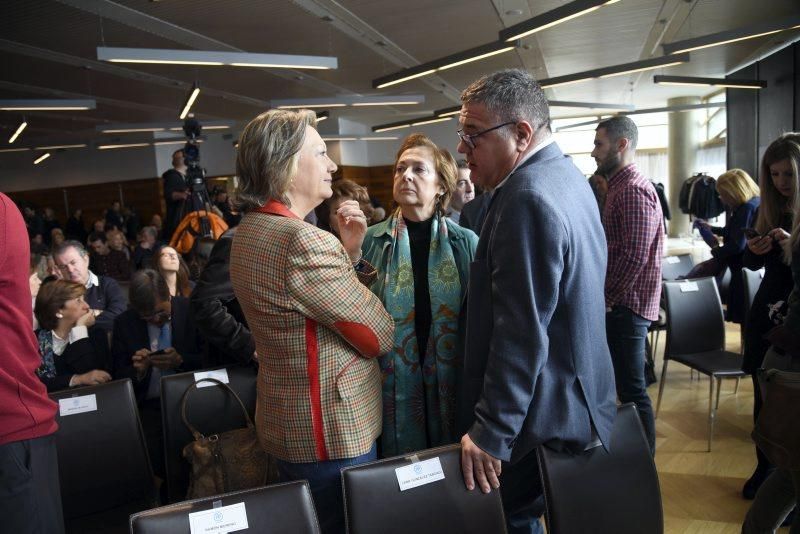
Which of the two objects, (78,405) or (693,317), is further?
(693,317)

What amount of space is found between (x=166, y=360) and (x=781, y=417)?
2258mm

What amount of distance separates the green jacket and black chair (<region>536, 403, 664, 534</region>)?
0.55m

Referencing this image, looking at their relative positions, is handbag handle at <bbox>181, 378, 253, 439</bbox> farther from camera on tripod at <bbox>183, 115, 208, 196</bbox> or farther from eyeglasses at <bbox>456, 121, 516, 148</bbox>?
camera on tripod at <bbox>183, 115, 208, 196</bbox>

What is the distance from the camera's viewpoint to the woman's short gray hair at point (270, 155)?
140cm

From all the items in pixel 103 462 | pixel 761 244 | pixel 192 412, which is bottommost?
pixel 103 462

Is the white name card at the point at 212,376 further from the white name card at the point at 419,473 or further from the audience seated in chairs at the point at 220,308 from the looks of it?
the white name card at the point at 419,473

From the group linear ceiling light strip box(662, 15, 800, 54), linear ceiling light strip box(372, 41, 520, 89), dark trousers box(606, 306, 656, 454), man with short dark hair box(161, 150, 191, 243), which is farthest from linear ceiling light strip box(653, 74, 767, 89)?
man with short dark hair box(161, 150, 191, 243)

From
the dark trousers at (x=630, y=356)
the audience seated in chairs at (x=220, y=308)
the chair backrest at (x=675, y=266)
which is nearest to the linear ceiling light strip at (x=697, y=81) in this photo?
the chair backrest at (x=675, y=266)

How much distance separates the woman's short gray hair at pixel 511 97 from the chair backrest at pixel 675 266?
3.63 m

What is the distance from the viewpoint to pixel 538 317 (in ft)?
4.08

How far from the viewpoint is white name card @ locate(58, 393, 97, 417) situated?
6.39ft

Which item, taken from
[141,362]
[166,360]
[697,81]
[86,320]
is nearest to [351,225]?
[166,360]

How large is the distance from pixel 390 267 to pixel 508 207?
0.57 m

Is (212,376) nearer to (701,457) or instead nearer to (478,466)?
(478,466)
